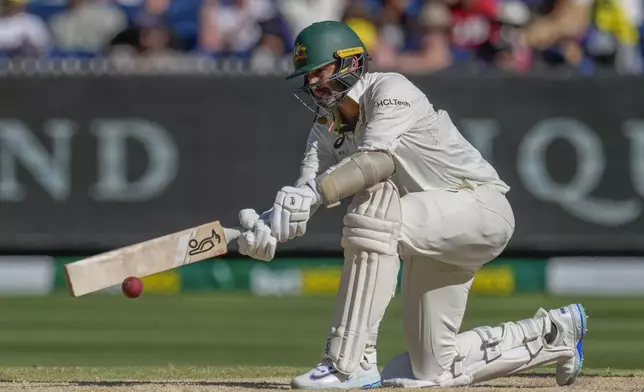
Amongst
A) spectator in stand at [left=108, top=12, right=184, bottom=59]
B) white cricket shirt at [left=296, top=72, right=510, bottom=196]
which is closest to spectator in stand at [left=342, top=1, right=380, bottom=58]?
spectator in stand at [left=108, top=12, right=184, bottom=59]

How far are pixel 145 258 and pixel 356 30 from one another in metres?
7.07

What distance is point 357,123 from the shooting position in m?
5.45

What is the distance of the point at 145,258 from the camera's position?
5074mm

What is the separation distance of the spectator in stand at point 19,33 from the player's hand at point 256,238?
7122 millimetres

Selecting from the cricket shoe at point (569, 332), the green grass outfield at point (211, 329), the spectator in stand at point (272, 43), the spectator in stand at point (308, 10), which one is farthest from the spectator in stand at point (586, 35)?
the cricket shoe at point (569, 332)

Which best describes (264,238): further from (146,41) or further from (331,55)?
(146,41)

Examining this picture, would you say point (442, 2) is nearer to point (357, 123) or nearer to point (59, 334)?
point (59, 334)

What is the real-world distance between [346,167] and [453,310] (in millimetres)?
773

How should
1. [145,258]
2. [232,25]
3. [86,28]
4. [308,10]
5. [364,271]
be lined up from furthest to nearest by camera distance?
[308,10], [232,25], [86,28], [364,271], [145,258]

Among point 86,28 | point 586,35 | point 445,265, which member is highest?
point 86,28

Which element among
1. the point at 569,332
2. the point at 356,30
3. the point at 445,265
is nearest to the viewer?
the point at 445,265

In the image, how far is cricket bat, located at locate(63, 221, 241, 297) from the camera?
498cm

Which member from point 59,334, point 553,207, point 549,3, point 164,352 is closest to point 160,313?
point 59,334

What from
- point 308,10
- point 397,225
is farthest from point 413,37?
point 397,225
